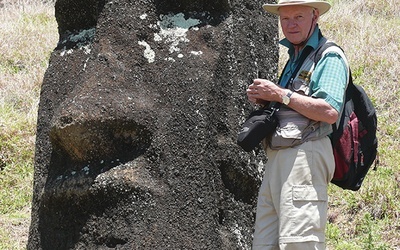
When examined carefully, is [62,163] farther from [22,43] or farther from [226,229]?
[22,43]

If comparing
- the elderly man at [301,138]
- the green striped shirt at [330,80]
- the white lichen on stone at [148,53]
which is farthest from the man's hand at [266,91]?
the white lichen on stone at [148,53]

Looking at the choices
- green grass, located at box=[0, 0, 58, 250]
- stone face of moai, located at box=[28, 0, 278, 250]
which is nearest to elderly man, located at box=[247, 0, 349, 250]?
stone face of moai, located at box=[28, 0, 278, 250]

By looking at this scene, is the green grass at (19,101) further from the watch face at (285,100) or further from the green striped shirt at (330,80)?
the green striped shirt at (330,80)

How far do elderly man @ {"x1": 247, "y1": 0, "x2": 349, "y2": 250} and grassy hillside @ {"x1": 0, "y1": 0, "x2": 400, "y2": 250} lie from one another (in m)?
1.81

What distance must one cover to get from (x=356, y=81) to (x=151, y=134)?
174 inches

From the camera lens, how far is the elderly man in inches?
124

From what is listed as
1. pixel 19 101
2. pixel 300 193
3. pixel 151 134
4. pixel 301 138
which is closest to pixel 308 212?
pixel 300 193

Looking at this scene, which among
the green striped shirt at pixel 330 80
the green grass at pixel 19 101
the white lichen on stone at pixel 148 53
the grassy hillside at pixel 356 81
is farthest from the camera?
the green grass at pixel 19 101

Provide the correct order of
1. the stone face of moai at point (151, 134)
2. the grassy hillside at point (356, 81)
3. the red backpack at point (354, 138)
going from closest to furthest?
1. the red backpack at point (354, 138)
2. the stone face of moai at point (151, 134)
3. the grassy hillside at point (356, 81)

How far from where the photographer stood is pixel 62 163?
3.65m

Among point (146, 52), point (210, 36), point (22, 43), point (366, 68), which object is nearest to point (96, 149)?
point (146, 52)

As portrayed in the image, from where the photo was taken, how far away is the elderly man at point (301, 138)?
315cm

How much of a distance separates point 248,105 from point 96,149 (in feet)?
2.43

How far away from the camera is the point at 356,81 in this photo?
756cm
